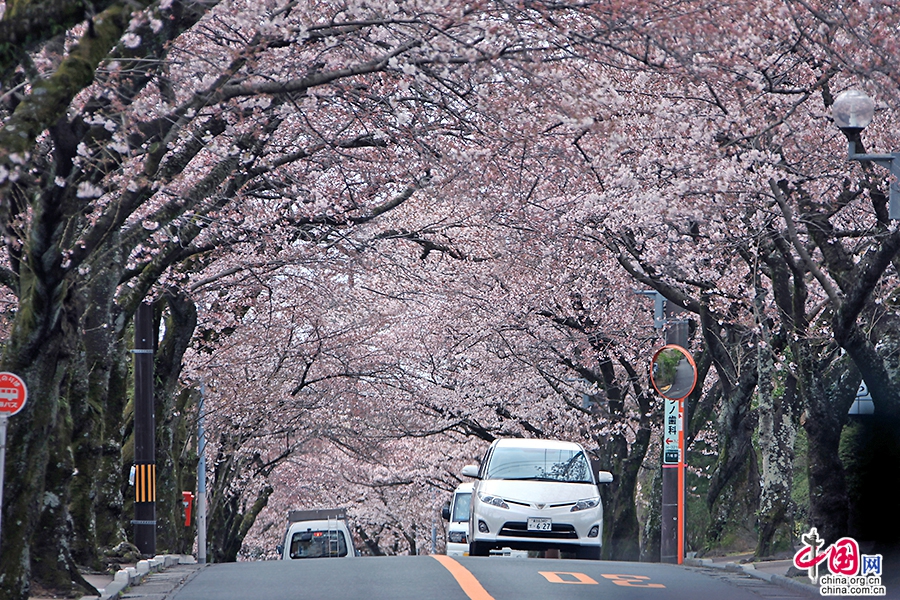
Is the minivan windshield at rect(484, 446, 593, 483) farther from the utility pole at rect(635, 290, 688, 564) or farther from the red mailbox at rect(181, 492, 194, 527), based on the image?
the red mailbox at rect(181, 492, 194, 527)

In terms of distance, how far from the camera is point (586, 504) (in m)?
16.1

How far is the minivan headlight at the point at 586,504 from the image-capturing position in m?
16.0

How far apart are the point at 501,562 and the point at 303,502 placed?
47.0m

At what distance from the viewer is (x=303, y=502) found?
197 ft

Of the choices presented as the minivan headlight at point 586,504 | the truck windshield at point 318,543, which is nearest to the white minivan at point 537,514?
the minivan headlight at point 586,504

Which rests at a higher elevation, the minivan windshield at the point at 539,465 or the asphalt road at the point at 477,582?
the minivan windshield at the point at 539,465

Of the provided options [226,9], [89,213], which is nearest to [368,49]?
[226,9]

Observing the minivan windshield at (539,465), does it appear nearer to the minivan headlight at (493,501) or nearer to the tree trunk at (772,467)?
the minivan headlight at (493,501)

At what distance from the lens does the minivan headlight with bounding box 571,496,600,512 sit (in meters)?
16.0

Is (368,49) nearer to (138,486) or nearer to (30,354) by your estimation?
(30,354)

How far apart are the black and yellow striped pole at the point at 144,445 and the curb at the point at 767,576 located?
327 inches

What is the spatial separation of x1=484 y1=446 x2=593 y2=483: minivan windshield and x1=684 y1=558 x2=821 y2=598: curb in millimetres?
1939

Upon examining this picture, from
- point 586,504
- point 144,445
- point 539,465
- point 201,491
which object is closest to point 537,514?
point 586,504

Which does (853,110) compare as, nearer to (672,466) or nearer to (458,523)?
(672,466)
